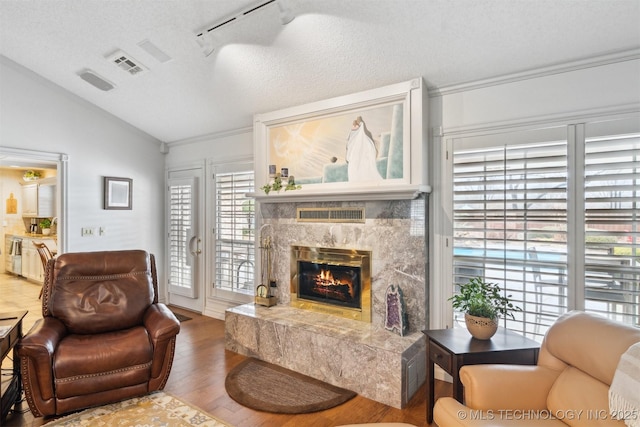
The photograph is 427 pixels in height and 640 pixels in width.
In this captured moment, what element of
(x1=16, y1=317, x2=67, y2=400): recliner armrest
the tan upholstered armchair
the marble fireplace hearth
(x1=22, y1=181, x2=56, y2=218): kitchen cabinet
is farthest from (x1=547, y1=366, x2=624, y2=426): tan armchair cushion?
(x1=22, y1=181, x2=56, y2=218): kitchen cabinet

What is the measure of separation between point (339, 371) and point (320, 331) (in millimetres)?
348

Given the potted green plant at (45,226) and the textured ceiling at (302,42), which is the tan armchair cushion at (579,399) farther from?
the potted green plant at (45,226)

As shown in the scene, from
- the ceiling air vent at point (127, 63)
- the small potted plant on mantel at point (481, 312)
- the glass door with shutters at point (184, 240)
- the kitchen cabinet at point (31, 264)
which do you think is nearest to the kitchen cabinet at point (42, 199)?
the kitchen cabinet at point (31, 264)

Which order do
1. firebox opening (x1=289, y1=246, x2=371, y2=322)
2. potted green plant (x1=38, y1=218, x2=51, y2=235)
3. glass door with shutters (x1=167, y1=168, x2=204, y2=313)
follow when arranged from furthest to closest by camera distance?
potted green plant (x1=38, y1=218, x2=51, y2=235) < glass door with shutters (x1=167, y1=168, x2=204, y2=313) < firebox opening (x1=289, y1=246, x2=371, y2=322)

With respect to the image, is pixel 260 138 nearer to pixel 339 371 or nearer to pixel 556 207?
pixel 339 371

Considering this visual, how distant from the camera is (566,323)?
1831 mm

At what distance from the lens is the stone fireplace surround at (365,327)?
2.63 metres

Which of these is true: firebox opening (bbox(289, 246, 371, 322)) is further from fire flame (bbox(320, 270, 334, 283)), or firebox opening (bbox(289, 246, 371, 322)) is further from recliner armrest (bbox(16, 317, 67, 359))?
recliner armrest (bbox(16, 317, 67, 359))

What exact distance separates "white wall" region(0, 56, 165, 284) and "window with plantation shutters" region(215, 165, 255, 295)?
49.2 inches

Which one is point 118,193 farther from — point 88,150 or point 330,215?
point 330,215

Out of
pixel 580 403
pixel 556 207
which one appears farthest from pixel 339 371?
pixel 556 207

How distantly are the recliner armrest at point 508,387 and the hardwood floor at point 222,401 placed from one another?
75 centimetres

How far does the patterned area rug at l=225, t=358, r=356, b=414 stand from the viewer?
253 cm

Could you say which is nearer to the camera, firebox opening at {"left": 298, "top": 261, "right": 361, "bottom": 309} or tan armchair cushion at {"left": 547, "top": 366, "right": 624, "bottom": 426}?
tan armchair cushion at {"left": 547, "top": 366, "right": 624, "bottom": 426}
